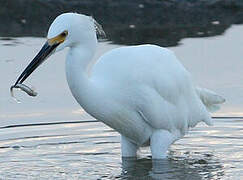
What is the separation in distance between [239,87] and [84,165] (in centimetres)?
314

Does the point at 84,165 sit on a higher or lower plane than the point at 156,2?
lower

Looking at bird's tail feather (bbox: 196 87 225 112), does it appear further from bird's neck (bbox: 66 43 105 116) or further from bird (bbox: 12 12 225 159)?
bird's neck (bbox: 66 43 105 116)

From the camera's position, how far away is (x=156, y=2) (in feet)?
55.3

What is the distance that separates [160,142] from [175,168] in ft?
0.97

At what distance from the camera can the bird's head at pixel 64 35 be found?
816 cm

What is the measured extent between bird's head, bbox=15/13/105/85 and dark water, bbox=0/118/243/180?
40.3 inches

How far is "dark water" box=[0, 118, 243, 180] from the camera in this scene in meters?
8.79

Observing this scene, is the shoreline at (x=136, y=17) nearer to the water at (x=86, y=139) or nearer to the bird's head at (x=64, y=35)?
the water at (x=86, y=139)

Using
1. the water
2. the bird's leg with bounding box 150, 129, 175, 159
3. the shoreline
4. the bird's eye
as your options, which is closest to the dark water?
the water

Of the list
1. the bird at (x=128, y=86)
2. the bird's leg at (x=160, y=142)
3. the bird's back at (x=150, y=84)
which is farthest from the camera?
the bird's leg at (x=160, y=142)

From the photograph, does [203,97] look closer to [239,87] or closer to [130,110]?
[130,110]

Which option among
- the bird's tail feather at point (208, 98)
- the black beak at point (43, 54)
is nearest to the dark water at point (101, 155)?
the bird's tail feather at point (208, 98)

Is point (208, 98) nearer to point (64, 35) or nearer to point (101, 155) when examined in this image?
point (101, 155)

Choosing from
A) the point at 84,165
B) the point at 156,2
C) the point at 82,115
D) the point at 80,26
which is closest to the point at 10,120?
the point at 82,115
